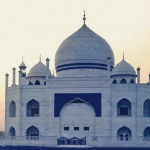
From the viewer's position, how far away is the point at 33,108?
50.8 m

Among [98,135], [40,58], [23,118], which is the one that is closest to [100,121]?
[98,135]

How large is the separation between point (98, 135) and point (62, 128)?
396 cm

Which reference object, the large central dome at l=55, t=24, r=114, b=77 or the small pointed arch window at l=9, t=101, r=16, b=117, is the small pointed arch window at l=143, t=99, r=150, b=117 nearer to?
the large central dome at l=55, t=24, r=114, b=77

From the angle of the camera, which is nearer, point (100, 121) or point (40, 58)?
point (100, 121)

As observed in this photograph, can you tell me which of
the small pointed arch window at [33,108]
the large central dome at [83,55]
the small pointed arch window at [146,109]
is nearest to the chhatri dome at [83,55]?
the large central dome at [83,55]

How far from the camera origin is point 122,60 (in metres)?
53.5

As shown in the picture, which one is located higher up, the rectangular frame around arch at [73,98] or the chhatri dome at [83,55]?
the chhatri dome at [83,55]

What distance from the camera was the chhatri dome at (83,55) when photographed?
176 feet

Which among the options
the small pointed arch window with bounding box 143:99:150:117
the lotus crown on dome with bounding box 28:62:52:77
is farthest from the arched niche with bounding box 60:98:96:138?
the lotus crown on dome with bounding box 28:62:52:77

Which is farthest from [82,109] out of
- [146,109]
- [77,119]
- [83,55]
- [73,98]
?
[83,55]

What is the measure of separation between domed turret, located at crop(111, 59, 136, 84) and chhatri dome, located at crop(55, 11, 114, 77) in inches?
78.4

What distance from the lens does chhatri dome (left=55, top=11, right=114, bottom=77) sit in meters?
53.6

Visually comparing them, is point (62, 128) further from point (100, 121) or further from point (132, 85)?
point (132, 85)

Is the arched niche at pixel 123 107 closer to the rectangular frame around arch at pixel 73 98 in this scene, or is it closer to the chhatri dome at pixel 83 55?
the rectangular frame around arch at pixel 73 98
